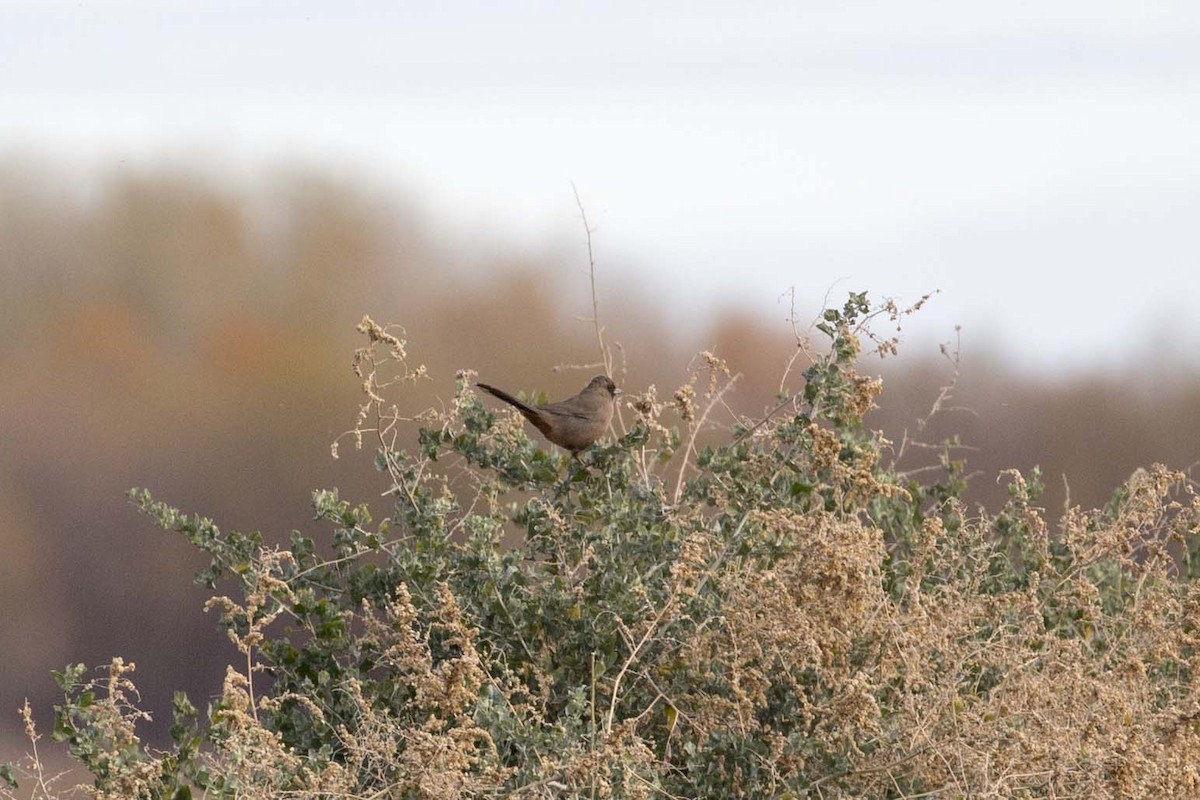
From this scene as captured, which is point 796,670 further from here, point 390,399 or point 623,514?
point 390,399

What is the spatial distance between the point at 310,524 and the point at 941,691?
150 cm

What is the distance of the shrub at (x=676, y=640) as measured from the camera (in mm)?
2227

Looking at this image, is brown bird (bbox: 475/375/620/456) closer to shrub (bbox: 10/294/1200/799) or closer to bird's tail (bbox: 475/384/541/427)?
bird's tail (bbox: 475/384/541/427)

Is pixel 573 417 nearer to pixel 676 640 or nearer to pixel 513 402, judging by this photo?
pixel 513 402

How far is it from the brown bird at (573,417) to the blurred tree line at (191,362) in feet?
0.46

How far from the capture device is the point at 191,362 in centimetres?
352

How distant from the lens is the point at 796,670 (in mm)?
2381

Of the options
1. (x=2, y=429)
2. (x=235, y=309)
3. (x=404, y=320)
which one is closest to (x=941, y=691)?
(x=404, y=320)

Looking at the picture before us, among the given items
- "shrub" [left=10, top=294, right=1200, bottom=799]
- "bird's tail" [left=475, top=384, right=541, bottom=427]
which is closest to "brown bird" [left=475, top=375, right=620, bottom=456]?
"bird's tail" [left=475, top=384, right=541, bottom=427]

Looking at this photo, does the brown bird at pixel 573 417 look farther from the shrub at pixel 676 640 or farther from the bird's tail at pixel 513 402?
the shrub at pixel 676 640

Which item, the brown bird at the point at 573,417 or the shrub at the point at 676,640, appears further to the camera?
the brown bird at the point at 573,417

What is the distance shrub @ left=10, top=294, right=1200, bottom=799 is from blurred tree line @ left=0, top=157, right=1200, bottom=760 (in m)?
0.33

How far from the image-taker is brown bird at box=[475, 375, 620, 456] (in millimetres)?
3295

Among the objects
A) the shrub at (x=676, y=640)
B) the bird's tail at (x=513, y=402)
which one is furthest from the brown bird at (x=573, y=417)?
the shrub at (x=676, y=640)
